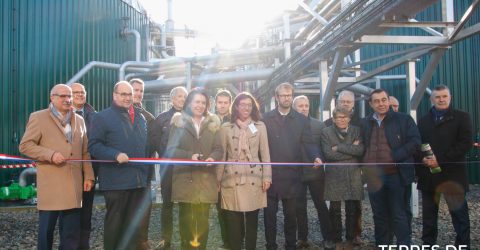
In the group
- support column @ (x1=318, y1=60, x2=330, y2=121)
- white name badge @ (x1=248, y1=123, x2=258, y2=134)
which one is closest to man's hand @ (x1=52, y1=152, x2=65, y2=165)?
white name badge @ (x1=248, y1=123, x2=258, y2=134)

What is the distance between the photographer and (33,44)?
1191 cm

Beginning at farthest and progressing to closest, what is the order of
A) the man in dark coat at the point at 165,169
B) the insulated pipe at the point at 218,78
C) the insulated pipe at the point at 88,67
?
1. the insulated pipe at the point at 218,78
2. the insulated pipe at the point at 88,67
3. the man in dark coat at the point at 165,169

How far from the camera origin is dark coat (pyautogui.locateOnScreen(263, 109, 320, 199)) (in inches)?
194

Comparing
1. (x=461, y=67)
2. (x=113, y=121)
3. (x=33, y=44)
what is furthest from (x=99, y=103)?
(x=461, y=67)

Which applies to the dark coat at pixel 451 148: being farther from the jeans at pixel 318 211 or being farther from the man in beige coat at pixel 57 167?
the man in beige coat at pixel 57 167

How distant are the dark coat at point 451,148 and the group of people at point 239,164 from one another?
0.01 m

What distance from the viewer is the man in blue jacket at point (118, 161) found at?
4.39 m

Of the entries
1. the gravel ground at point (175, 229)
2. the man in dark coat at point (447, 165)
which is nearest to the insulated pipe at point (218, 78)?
the gravel ground at point (175, 229)

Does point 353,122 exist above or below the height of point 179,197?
above

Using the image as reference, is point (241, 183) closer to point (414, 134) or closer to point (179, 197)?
point (179, 197)

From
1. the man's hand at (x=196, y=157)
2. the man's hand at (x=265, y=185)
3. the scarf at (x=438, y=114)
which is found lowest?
the man's hand at (x=265, y=185)

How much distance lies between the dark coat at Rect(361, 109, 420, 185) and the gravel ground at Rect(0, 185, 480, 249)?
4.13 feet

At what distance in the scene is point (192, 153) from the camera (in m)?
4.60

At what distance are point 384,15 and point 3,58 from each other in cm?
948
